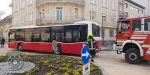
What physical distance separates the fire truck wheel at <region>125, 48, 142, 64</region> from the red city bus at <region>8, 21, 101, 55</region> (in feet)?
12.3

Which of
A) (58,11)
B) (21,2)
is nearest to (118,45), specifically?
(58,11)

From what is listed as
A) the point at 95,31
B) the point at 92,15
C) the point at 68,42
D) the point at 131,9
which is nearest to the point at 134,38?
the point at 95,31

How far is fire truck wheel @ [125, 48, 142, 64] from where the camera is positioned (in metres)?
10.6

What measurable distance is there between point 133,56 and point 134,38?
1.23 metres

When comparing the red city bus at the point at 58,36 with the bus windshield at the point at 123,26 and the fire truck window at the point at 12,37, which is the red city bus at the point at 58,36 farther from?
the bus windshield at the point at 123,26

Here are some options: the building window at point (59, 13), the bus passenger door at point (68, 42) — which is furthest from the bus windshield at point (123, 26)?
the building window at point (59, 13)

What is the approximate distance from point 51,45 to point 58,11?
13037 mm

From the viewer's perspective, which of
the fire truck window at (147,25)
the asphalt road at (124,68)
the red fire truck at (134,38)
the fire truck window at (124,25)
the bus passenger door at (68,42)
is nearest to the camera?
the asphalt road at (124,68)

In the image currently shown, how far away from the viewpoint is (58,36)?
15312 mm

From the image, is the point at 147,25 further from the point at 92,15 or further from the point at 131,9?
the point at 131,9

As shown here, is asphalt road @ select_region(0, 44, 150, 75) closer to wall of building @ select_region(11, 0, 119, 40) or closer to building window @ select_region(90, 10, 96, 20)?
wall of building @ select_region(11, 0, 119, 40)

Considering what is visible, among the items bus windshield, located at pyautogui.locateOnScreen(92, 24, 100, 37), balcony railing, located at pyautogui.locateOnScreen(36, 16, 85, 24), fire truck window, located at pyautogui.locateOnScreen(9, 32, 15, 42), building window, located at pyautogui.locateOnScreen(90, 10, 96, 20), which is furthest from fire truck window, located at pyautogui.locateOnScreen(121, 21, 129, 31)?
building window, located at pyautogui.locateOnScreen(90, 10, 96, 20)

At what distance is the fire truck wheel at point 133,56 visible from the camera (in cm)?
1058

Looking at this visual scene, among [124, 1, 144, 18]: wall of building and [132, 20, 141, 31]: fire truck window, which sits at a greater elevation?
[124, 1, 144, 18]: wall of building
